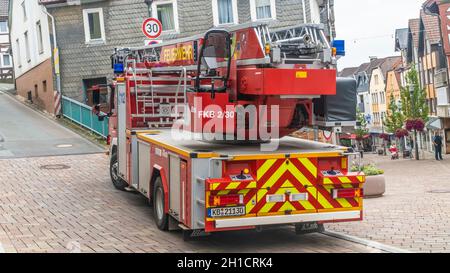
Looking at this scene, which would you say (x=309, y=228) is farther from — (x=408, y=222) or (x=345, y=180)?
(x=408, y=222)

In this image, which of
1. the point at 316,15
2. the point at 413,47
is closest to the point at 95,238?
the point at 316,15

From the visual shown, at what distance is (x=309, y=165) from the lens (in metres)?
9.51

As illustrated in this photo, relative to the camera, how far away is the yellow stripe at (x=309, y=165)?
947cm

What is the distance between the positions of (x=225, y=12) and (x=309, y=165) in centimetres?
2169

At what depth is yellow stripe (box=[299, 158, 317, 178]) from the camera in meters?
9.47

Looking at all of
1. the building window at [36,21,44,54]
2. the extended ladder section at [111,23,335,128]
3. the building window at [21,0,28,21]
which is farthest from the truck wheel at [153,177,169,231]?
the building window at [21,0,28,21]

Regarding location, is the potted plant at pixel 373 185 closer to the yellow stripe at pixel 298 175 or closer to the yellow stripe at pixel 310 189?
the yellow stripe at pixel 310 189

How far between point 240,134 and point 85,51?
22.0 m

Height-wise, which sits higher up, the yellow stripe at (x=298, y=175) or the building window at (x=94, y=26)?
the building window at (x=94, y=26)

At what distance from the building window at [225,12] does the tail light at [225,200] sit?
21.8m

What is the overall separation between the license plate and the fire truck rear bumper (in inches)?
3.0

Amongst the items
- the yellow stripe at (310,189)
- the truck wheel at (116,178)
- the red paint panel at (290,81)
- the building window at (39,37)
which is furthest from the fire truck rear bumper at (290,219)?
the building window at (39,37)

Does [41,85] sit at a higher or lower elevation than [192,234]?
higher

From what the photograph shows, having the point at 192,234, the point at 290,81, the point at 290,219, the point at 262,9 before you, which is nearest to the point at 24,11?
the point at 262,9
